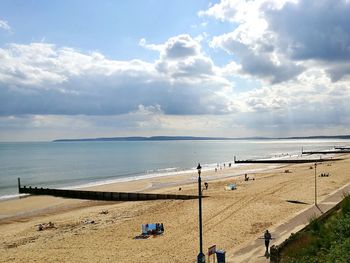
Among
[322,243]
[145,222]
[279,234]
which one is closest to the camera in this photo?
[322,243]

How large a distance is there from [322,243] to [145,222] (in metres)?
18.4

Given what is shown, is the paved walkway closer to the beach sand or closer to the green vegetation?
the beach sand

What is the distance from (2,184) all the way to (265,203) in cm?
5191

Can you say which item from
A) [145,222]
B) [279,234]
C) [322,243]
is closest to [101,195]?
[145,222]

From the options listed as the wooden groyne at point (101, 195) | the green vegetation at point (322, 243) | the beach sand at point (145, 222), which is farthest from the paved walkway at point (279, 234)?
the wooden groyne at point (101, 195)

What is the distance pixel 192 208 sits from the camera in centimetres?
3484

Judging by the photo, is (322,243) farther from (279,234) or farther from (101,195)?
(101,195)

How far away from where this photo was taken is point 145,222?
3038cm

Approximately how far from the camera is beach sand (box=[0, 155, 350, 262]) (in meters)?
22.2

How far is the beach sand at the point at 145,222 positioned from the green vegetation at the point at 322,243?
3.77 meters

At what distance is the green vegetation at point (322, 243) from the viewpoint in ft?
38.1

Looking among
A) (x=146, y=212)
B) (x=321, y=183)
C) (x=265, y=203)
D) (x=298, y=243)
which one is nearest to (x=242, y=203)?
(x=265, y=203)

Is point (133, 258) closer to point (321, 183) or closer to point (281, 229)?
point (281, 229)

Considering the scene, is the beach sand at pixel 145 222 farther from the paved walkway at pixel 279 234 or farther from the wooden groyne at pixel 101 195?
the wooden groyne at pixel 101 195
